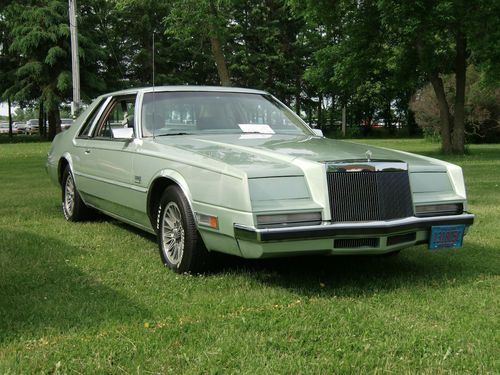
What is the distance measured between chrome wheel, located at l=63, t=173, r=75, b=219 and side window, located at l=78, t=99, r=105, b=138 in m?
0.53

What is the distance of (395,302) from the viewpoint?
390cm

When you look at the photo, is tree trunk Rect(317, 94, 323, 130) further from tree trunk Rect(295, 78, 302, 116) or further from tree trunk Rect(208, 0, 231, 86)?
tree trunk Rect(208, 0, 231, 86)

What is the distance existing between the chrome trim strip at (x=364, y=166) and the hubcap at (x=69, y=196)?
3.85m

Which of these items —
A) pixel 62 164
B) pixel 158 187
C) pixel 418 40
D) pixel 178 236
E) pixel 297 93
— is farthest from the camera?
pixel 297 93

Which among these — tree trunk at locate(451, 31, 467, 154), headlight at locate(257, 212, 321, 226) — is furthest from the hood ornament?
tree trunk at locate(451, 31, 467, 154)

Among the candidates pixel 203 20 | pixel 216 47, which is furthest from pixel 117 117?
pixel 203 20

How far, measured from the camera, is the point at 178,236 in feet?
15.2

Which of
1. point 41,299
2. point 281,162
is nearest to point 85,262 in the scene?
point 41,299

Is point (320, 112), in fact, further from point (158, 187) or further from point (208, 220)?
point (208, 220)

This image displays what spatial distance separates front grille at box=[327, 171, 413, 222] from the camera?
3955 millimetres

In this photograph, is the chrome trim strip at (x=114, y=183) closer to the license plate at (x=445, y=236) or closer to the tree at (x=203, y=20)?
the license plate at (x=445, y=236)

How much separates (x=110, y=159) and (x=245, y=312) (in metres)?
2.66

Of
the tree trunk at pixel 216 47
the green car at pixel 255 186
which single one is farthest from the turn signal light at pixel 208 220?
the tree trunk at pixel 216 47

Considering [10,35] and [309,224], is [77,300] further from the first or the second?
[10,35]
